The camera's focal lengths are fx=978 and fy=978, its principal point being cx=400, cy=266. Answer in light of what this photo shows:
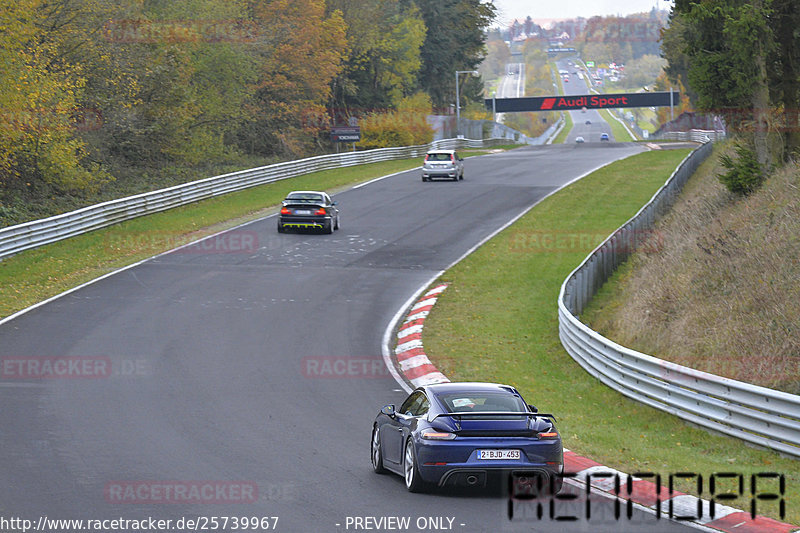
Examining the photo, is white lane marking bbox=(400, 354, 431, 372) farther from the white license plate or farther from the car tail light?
the white license plate

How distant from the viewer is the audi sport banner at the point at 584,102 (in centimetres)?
11225

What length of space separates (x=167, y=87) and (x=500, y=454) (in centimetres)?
4384

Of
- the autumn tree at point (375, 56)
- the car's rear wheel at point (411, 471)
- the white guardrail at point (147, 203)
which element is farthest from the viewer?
the autumn tree at point (375, 56)

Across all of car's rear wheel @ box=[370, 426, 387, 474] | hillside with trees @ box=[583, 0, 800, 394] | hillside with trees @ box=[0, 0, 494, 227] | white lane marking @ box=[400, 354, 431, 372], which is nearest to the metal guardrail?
hillside with trees @ box=[0, 0, 494, 227]

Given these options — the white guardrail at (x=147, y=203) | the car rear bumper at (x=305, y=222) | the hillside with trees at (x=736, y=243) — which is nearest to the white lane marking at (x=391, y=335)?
the hillside with trees at (x=736, y=243)

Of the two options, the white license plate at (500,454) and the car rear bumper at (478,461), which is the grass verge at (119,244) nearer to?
the car rear bumper at (478,461)

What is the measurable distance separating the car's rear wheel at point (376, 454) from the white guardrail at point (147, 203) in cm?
2121

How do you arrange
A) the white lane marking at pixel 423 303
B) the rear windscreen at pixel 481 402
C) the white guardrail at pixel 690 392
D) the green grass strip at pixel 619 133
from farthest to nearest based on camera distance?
the green grass strip at pixel 619 133 → the white lane marking at pixel 423 303 → the white guardrail at pixel 690 392 → the rear windscreen at pixel 481 402

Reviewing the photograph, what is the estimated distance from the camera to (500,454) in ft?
32.2

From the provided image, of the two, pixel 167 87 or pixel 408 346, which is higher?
pixel 167 87

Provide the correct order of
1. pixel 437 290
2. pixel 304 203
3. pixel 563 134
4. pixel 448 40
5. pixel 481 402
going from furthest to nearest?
pixel 563 134 < pixel 448 40 < pixel 304 203 < pixel 437 290 < pixel 481 402

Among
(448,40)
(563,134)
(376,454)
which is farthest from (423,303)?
(563,134)

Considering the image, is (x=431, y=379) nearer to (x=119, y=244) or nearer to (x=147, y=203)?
(x=119, y=244)

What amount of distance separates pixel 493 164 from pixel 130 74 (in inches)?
902
